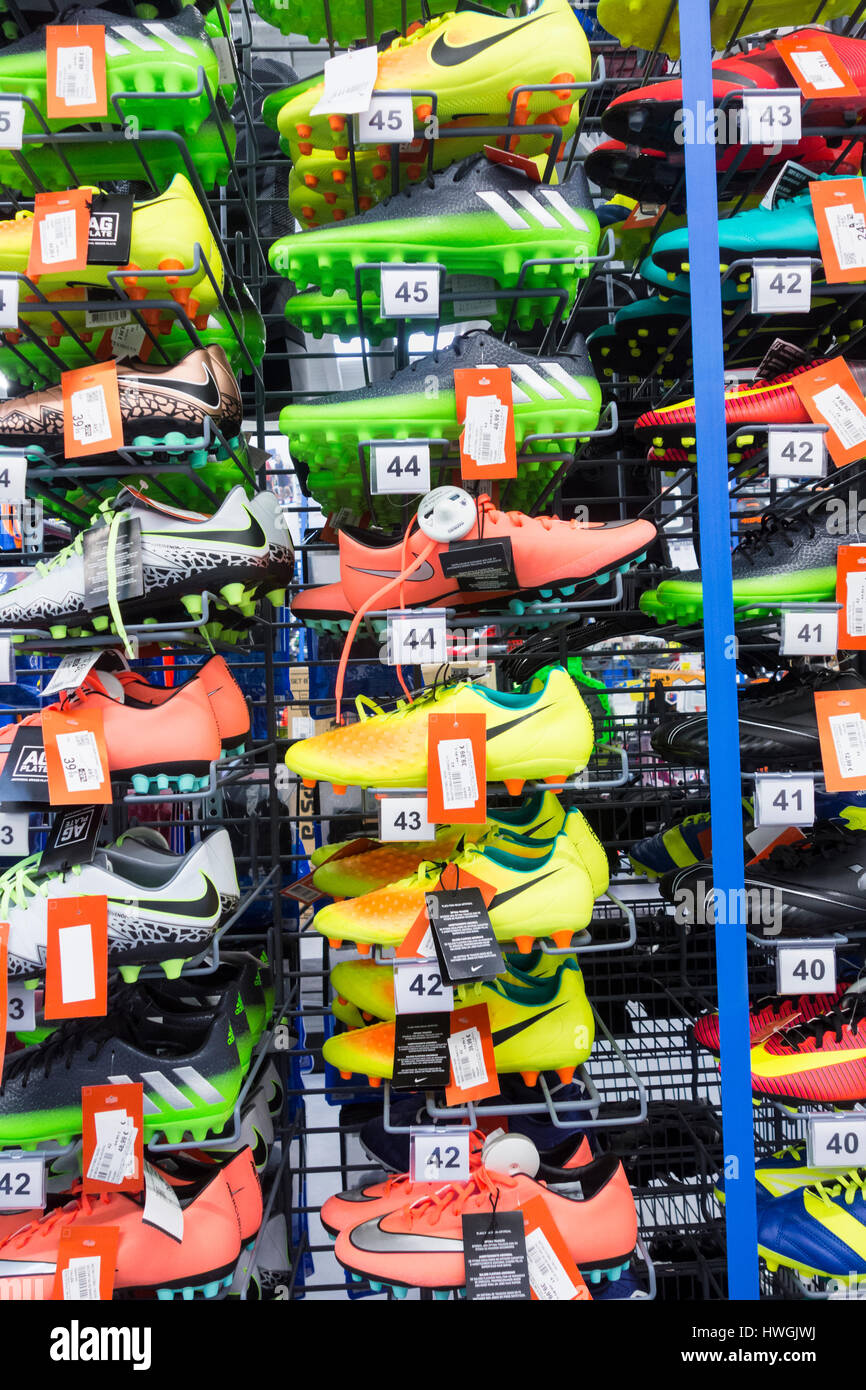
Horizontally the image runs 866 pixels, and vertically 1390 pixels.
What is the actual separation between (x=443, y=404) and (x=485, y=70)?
0.44 metres

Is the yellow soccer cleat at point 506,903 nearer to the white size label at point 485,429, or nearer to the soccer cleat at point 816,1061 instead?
the soccer cleat at point 816,1061

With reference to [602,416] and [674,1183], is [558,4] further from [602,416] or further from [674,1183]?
[674,1183]

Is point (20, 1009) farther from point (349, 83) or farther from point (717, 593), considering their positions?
point (349, 83)

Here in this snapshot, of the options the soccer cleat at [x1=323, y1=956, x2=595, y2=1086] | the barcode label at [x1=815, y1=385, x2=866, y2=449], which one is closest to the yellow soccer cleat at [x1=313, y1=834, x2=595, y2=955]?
the soccer cleat at [x1=323, y1=956, x2=595, y2=1086]

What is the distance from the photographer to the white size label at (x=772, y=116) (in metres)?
1.16

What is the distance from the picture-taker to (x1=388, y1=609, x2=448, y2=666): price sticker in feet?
3.72

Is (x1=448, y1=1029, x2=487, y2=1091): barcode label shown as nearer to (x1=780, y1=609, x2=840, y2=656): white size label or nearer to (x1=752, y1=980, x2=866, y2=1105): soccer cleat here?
(x1=752, y1=980, x2=866, y2=1105): soccer cleat

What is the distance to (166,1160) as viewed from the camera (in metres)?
1.29

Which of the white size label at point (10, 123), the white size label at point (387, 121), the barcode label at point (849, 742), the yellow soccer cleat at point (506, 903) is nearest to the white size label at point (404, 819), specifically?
the yellow soccer cleat at point (506, 903)

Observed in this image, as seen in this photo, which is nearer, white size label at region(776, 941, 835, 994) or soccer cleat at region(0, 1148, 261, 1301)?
soccer cleat at region(0, 1148, 261, 1301)

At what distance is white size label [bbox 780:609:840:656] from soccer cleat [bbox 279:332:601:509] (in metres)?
0.39
